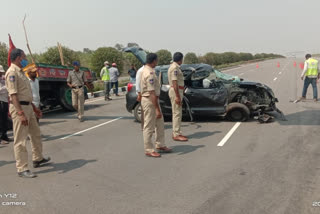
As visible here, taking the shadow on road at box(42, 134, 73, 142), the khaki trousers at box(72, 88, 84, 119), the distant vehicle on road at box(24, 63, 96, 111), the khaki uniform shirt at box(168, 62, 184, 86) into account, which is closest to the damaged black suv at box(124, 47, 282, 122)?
the khaki uniform shirt at box(168, 62, 184, 86)

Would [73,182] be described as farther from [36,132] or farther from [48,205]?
[36,132]

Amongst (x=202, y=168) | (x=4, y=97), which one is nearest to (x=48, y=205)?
(x=202, y=168)

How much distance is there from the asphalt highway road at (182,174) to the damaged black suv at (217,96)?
1.63ft

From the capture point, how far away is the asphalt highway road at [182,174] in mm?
3486

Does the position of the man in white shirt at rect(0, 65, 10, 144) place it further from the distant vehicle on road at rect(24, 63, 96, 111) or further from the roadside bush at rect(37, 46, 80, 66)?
the roadside bush at rect(37, 46, 80, 66)

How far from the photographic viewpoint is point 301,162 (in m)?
4.66

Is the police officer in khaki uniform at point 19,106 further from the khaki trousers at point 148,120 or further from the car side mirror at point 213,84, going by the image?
the car side mirror at point 213,84

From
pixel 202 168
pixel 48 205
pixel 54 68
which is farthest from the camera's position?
pixel 54 68

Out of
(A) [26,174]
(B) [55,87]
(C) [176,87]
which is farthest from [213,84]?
(B) [55,87]

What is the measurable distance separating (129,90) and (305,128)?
456cm

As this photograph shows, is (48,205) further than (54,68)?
No

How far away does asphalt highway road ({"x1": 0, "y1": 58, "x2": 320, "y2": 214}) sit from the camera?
3.49 m

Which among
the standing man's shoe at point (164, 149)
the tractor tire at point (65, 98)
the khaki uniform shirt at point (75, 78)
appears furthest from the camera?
the tractor tire at point (65, 98)

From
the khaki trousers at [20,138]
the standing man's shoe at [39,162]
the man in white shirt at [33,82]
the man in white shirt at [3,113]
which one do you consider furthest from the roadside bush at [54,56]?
the khaki trousers at [20,138]
